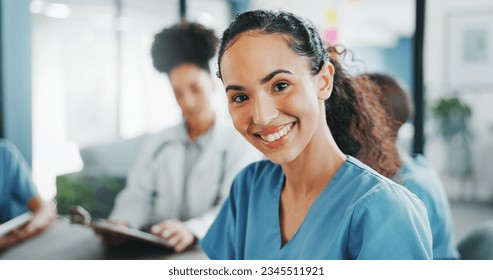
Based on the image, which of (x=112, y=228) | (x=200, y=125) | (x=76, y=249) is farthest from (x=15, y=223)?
(x=200, y=125)

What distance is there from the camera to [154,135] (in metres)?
1.41

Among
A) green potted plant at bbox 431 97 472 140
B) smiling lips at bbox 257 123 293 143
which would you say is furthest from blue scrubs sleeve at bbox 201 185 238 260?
green potted plant at bbox 431 97 472 140

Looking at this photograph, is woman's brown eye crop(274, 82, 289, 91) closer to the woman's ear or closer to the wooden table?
the woman's ear

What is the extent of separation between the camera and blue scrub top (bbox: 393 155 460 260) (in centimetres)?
110

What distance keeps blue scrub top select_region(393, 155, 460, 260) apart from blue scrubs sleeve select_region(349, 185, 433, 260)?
242mm

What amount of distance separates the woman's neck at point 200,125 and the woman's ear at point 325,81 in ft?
1.56

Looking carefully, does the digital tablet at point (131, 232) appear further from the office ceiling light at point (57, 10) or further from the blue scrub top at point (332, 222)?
the office ceiling light at point (57, 10)

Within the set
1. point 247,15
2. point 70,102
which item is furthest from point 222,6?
point 70,102

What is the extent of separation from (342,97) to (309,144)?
0.13 metres

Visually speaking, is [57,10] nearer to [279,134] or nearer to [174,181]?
[174,181]

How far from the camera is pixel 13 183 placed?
4.66 ft

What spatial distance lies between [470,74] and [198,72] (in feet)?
2.74

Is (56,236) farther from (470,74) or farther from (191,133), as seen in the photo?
(470,74)

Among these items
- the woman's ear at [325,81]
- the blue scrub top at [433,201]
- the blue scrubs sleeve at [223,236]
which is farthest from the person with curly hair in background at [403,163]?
the blue scrubs sleeve at [223,236]
